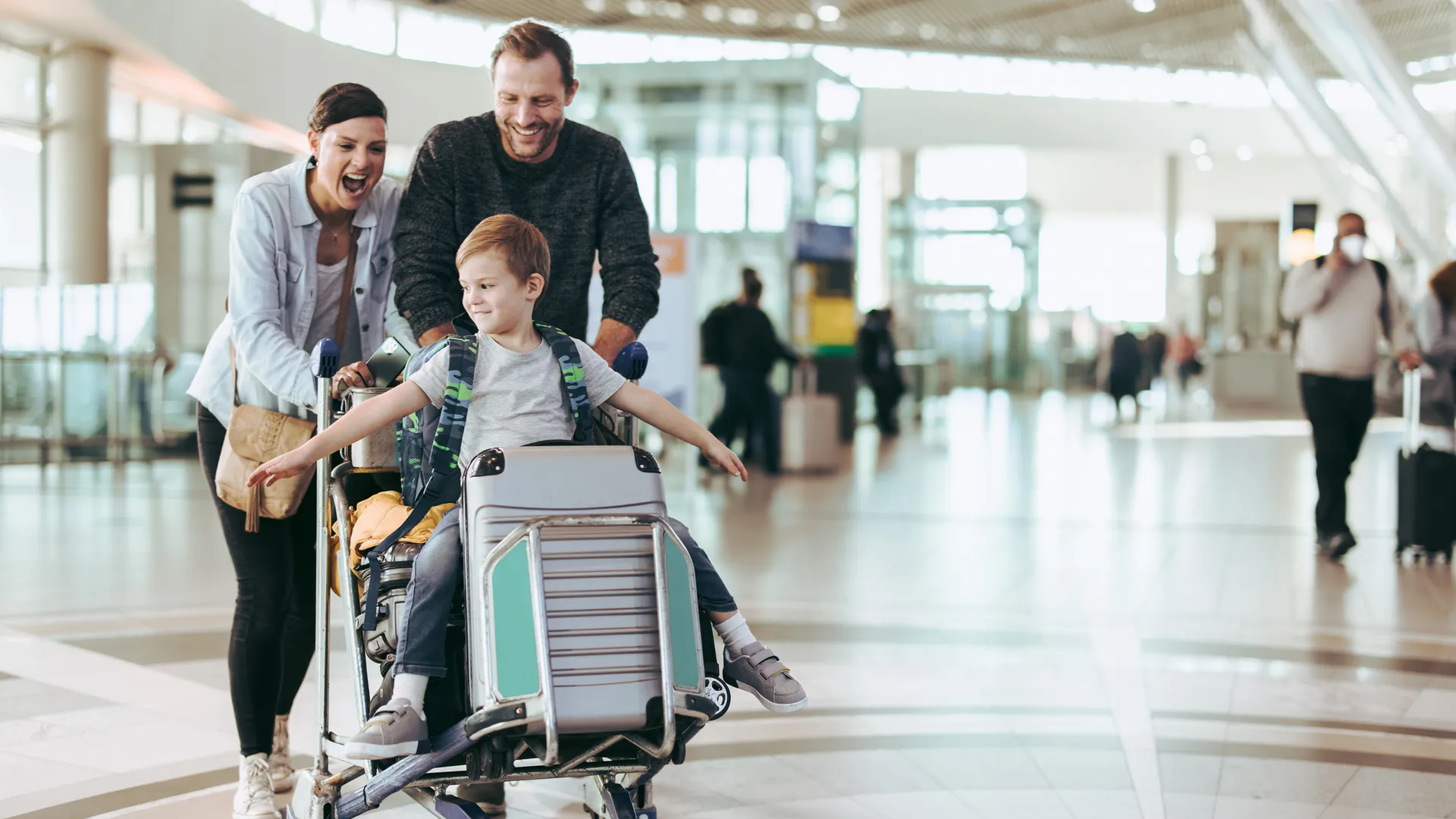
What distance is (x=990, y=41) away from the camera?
108 feet

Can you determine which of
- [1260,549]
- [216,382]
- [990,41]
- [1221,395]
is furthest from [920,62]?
[216,382]

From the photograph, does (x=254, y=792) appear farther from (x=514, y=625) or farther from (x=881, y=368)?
(x=881, y=368)

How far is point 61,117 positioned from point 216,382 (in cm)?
1701

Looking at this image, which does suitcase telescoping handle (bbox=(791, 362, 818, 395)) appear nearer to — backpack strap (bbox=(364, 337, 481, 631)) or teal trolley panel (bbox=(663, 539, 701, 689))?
backpack strap (bbox=(364, 337, 481, 631))

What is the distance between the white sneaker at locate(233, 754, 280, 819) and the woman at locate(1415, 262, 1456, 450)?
22.6ft

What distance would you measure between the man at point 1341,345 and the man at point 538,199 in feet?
18.8

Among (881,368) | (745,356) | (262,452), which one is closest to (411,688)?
(262,452)

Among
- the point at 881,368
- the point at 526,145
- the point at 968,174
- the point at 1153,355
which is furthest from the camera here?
the point at 968,174

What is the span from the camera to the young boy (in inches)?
113

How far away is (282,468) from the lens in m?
2.87

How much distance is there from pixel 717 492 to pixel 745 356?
5.80 feet

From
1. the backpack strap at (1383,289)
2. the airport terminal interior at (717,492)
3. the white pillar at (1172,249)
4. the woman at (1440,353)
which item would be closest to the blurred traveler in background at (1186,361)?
the airport terminal interior at (717,492)

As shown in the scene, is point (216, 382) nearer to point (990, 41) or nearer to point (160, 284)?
point (160, 284)

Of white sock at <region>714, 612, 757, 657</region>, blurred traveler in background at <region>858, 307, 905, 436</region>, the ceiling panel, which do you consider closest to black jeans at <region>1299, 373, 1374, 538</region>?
white sock at <region>714, 612, 757, 657</region>
